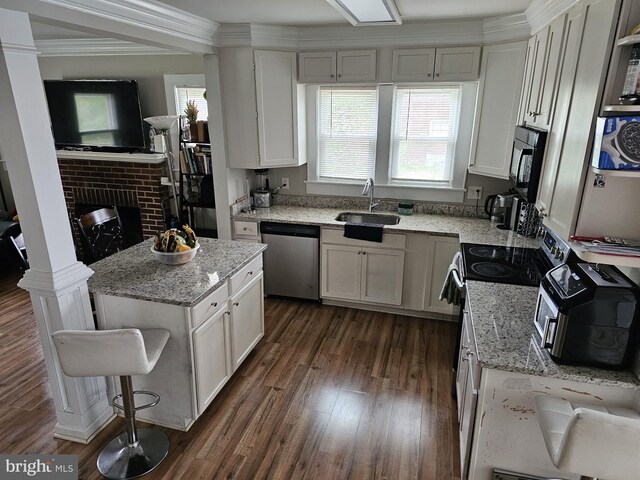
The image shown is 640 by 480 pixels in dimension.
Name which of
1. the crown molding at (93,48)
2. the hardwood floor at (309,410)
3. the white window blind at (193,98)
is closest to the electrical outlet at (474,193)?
the hardwood floor at (309,410)

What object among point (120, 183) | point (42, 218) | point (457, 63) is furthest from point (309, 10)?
point (120, 183)

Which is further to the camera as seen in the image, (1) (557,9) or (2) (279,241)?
(2) (279,241)

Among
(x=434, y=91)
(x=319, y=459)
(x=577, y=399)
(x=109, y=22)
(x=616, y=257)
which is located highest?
(x=109, y=22)

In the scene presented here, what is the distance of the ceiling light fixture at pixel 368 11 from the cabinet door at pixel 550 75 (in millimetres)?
861

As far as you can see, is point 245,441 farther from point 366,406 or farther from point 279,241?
point 279,241

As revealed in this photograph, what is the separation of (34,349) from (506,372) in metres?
3.29

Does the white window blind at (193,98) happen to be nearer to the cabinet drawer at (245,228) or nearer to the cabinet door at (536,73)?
the cabinet drawer at (245,228)

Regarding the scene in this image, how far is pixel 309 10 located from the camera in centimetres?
283

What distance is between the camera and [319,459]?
2.17 m

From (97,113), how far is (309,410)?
373cm

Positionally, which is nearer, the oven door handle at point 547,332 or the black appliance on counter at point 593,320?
the black appliance on counter at point 593,320

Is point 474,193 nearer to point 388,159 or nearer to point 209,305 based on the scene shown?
point 388,159

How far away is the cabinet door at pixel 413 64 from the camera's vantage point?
334 cm

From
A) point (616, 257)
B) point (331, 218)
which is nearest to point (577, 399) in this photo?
point (616, 257)
